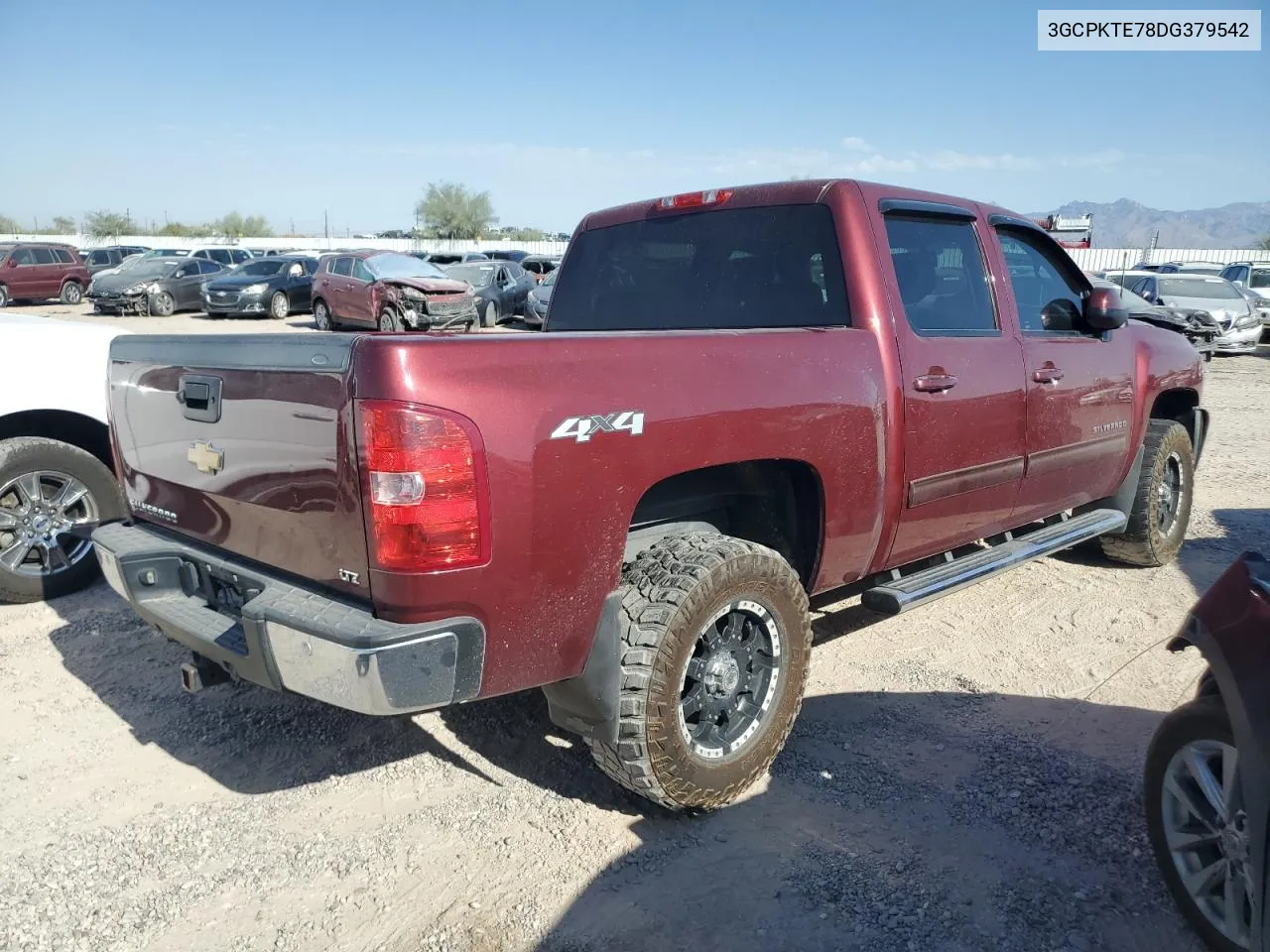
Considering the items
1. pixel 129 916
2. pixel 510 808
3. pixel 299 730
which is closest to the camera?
pixel 129 916

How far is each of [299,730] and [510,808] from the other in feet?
3.35

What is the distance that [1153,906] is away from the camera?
8.79ft

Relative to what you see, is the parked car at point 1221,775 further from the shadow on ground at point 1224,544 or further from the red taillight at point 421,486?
the shadow on ground at point 1224,544

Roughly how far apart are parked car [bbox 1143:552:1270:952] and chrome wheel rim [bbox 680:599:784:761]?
1152 millimetres

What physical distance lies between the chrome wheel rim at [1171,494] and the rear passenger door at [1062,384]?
2.86ft

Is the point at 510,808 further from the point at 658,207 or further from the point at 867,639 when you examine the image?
the point at 658,207

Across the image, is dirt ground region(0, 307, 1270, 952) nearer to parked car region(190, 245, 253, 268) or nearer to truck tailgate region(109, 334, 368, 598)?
truck tailgate region(109, 334, 368, 598)

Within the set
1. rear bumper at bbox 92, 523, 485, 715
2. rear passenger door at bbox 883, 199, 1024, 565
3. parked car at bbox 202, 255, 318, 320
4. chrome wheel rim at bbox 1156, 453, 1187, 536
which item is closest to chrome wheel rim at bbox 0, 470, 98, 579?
rear bumper at bbox 92, 523, 485, 715

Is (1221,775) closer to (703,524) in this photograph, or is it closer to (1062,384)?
(703,524)

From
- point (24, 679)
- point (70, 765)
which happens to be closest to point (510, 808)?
point (70, 765)

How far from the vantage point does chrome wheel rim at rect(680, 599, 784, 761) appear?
3.05m

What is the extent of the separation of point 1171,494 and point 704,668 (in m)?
4.12

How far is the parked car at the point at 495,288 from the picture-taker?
21609 mm

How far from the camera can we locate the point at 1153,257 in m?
41.8
